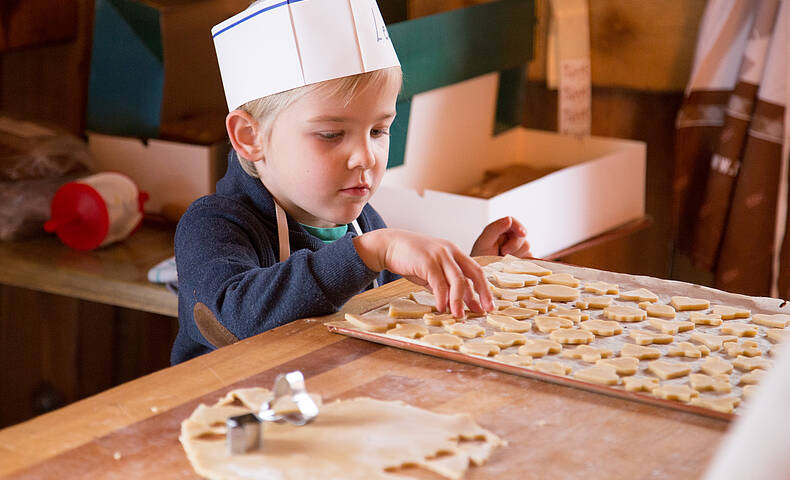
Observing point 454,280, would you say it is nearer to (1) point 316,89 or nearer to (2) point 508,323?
(2) point 508,323

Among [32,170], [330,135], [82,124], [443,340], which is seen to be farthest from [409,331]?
[82,124]

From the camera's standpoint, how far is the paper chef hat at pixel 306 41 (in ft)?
4.06

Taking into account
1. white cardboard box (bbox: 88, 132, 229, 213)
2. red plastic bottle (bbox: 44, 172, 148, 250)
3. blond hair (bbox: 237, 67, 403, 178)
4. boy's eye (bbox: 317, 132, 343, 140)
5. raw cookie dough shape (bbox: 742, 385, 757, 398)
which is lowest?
red plastic bottle (bbox: 44, 172, 148, 250)

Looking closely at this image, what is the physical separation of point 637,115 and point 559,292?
1560 mm

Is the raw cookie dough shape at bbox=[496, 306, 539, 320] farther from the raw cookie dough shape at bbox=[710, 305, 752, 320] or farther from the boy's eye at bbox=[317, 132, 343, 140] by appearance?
the boy's eye at bbox=[317, 132, 343, 140]

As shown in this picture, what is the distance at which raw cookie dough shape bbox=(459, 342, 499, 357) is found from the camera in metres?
0.93

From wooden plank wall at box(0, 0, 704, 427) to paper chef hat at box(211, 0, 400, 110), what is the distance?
1027mm

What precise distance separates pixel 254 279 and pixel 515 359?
37 cm

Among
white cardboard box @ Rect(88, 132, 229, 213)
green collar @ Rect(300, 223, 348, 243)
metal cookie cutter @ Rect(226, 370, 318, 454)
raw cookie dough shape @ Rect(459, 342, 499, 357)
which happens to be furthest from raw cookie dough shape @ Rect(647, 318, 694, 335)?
white cardboard box @ Rect(88, 132, 229, 213)

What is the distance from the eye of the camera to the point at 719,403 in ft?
2.68

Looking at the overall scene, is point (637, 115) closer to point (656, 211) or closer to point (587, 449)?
point (656, 211)

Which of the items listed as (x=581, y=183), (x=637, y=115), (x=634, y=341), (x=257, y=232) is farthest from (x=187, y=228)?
(x=637, y=115)

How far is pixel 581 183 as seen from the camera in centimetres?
205

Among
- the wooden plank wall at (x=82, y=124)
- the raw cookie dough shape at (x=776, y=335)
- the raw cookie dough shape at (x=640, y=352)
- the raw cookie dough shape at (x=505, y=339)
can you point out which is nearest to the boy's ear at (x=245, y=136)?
the raw cookie dough shape at (x=505, y=339)
